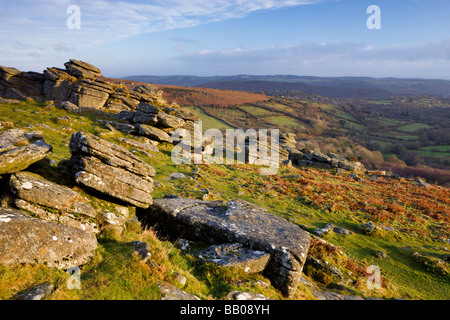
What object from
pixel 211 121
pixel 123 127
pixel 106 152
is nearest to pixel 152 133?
pixel 123 127

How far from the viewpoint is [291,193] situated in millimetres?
23906

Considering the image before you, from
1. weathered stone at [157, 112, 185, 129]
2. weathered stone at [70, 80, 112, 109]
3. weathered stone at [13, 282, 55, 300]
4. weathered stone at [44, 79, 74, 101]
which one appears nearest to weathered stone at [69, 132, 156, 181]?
weathered stone at [13, 282, 55, 300]

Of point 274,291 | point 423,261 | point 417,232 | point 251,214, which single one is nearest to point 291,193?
point 417,232

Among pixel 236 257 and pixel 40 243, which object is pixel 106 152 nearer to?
pixel 40 243

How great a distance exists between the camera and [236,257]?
25.2 ft

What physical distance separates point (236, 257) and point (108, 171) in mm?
6551

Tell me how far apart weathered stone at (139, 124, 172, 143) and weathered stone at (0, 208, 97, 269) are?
2406 centimetres

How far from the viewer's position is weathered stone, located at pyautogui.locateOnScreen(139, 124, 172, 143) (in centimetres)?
2975

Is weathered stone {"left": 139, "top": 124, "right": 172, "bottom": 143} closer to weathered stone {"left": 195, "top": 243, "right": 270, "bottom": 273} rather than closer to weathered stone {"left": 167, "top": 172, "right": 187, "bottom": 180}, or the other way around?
weathered stone {"left": 167, "top": 172, "right": 187, "bottom": 180}

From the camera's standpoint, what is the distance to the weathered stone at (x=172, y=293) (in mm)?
5582

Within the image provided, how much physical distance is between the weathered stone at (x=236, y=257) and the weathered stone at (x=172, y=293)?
66.0 inches

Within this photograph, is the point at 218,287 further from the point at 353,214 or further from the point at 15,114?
the point at 15,114

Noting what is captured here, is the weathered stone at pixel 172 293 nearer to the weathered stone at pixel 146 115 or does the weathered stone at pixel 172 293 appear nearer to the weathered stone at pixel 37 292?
the weathered stone at pixel 37 292

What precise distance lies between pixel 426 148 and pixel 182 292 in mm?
136502
